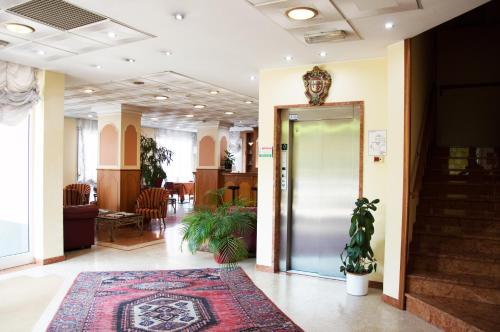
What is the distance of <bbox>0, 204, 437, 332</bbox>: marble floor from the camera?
3.86 metres

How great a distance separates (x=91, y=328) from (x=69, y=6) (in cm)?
295

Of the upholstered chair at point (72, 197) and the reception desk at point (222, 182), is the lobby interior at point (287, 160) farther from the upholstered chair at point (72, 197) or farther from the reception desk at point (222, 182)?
the reception desk at point (222, 182)

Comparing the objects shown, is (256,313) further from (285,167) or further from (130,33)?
(130,33)

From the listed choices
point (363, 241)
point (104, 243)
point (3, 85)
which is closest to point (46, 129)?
point (3, 85)

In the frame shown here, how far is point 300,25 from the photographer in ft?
13.2

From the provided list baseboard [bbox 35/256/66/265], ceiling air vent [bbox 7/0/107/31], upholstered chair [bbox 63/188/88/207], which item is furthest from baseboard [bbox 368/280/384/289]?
upholstered chair [bbox 63/188/88/207]

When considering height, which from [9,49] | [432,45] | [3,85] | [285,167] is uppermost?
[432,45]

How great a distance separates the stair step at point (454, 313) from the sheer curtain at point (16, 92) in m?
5.60

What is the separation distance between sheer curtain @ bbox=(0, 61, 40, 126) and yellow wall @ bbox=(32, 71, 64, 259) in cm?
22

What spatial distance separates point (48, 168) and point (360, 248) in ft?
15.3

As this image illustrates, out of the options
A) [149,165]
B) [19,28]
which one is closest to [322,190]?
[19,28]

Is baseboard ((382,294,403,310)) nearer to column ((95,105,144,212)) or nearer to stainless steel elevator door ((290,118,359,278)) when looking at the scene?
stainless steel elevator door ((290,118,359,278))

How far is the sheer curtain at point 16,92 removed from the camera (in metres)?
5.51

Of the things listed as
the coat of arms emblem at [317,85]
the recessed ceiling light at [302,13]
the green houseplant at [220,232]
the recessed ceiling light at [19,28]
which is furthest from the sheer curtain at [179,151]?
the recessed ceiling light at [302,13]
